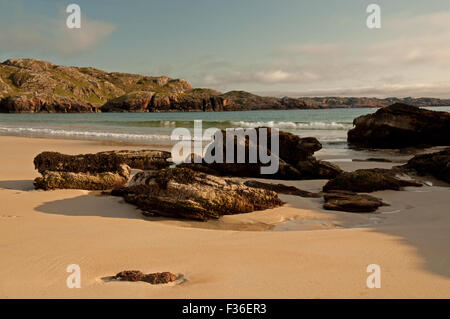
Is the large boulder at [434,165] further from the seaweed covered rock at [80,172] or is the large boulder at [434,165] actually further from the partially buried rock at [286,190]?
the seaweed covered rock at [80,172]

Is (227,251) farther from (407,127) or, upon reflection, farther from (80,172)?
(407,127)

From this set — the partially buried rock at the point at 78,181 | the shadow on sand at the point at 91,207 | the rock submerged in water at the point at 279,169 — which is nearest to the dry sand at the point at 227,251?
the shadow on sand at the point at 91,207

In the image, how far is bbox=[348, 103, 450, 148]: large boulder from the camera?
1870cm

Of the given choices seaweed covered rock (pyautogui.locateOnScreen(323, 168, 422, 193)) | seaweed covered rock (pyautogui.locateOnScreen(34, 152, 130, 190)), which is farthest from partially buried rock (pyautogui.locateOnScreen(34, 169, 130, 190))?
seaweed covered rock (pyautogui.locateOnScreen(323, 168, 422, 193))

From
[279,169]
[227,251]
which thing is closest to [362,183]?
[279,169]

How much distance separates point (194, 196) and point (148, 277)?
2519 mm

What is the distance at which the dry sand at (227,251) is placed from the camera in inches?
112

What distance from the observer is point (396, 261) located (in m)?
3.45

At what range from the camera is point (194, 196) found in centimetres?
552

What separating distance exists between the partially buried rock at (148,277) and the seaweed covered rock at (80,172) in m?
4.68

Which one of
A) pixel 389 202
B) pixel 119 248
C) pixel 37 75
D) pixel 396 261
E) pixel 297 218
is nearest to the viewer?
pixel 396 261

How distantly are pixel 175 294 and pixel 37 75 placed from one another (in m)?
184
